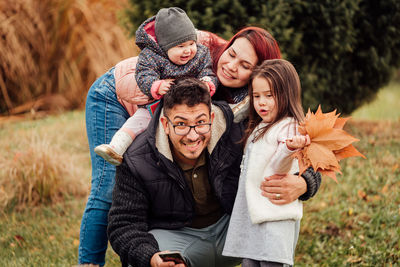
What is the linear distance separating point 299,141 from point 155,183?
922mm

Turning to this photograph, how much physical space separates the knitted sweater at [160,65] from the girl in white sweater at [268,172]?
1.19 ft

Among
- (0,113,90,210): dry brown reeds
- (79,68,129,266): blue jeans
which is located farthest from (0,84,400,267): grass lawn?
(79,68,129,266): blue jeans

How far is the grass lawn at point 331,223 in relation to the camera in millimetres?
3973

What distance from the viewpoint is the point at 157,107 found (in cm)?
289

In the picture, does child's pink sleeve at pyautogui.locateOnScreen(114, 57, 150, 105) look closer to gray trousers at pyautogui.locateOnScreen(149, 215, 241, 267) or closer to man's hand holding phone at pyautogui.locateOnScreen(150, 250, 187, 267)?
gray trousers at pyautogui.locateOnScreen(149, 215, 241, 267)

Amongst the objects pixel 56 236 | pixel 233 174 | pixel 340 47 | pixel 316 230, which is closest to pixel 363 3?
pixel 340 47

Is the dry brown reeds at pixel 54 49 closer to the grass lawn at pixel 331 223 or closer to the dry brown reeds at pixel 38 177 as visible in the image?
the grass lawn at pixel 331 223

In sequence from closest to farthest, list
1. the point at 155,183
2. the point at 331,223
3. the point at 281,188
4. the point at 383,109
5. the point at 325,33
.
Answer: the point at 281,188 → the point at 155,183 → the point at 331,223 → the point at 325,33 → the point at 383,109

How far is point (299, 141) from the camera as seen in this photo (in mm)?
2402

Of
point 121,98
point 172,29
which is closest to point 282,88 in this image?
point 172,29

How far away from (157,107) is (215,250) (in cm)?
98

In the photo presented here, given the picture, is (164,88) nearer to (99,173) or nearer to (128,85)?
(128,85)

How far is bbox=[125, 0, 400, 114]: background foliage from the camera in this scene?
530 centimetres

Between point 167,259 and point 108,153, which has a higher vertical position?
point 108,153
